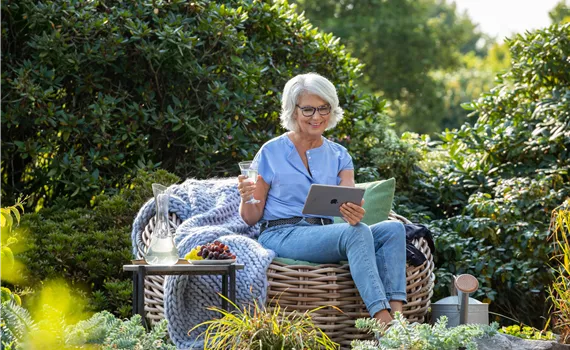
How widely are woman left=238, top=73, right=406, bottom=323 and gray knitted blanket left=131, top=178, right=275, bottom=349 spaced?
0.16m

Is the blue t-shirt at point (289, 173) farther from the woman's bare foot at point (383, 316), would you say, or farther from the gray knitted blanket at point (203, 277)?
the woman's bare foot at point (383, 316)

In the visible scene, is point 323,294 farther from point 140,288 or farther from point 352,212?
point 140,288

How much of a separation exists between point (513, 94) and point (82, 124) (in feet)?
11.2

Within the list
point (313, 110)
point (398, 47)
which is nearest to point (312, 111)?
point (313, 110)

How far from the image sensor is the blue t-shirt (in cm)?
406

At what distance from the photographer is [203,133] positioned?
→ 5.46m

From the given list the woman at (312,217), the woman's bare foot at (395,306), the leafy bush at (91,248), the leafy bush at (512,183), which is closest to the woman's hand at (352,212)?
the woman at (312,217)

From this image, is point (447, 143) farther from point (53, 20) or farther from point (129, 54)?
point (53, 20)

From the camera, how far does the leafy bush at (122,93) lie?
17.2ft

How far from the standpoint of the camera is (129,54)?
18.1ft

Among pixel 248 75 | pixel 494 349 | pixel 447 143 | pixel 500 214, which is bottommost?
pixel 494 349

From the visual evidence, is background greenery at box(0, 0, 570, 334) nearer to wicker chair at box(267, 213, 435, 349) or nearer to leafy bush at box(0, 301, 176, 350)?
wicker chair at box(267, 213, 435, 349)

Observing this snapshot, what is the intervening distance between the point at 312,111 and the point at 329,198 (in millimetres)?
592

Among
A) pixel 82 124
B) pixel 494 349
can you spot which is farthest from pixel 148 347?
pixel 82 124
